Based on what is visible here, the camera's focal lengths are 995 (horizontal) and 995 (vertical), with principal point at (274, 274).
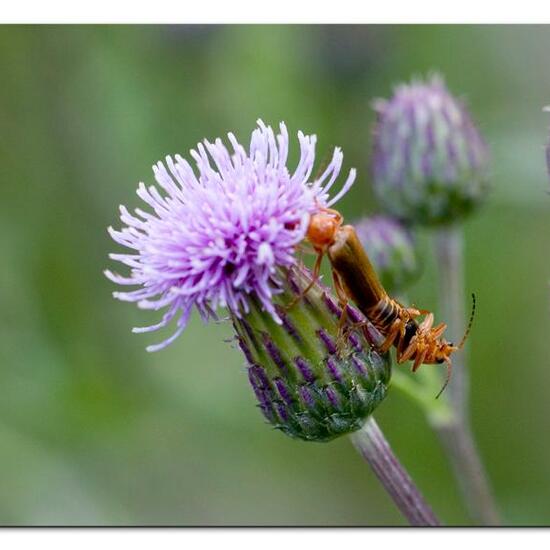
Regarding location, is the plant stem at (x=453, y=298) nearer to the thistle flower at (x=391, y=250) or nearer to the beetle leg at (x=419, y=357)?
the thistle flower at (x=391, y=250)

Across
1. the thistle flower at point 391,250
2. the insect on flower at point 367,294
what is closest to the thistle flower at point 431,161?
the thistle flower at point 391,250

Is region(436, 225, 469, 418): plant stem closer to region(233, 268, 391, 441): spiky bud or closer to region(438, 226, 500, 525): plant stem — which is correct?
region(438, 226, 500, 525): plant stem

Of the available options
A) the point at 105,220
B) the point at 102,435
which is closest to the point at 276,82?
the point at 105,220
